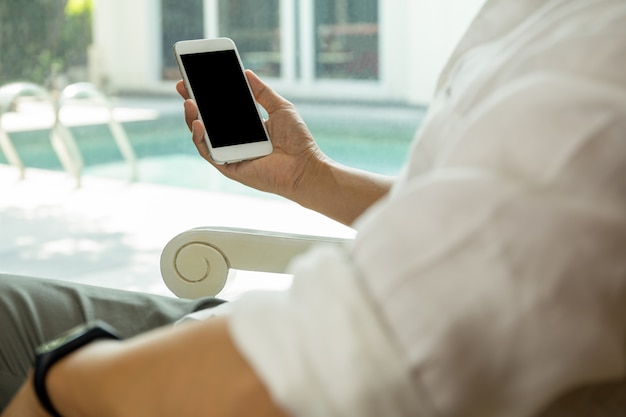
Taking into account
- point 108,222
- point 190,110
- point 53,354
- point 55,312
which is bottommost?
point 108,222

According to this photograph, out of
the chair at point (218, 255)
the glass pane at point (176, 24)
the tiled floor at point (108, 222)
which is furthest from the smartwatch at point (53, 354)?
the glass pane at point (176, 24)

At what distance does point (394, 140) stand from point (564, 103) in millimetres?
6733

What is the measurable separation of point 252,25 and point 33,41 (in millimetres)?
2218

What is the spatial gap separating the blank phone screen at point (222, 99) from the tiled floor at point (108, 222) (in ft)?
7.01

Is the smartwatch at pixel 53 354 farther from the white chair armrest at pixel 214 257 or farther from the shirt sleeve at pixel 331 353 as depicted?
the white chair armrest at pixel 214 257

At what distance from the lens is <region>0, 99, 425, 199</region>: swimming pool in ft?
19.9

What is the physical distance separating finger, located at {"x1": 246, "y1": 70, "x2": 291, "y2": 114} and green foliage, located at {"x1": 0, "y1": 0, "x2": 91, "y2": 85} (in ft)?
21.0

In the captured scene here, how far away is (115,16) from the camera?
28.3ft

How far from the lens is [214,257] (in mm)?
1108

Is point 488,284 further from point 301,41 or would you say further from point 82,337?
point 301,41

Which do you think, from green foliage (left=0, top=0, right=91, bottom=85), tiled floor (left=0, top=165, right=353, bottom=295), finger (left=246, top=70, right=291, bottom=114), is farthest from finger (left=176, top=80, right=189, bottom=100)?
green foliage (left=0, top=0, right=91, bottom=85)

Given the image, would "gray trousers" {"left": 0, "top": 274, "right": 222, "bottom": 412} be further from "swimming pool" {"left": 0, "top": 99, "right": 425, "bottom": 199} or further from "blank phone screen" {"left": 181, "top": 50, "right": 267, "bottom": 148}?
"swimming pool" {"left": 0, "top": 99, "right": 425, "bottom": 199}

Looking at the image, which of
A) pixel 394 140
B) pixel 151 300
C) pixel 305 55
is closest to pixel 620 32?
pixel 151 300

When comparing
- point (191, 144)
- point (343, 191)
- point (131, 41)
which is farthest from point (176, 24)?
point (343, 191)
